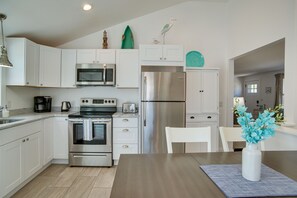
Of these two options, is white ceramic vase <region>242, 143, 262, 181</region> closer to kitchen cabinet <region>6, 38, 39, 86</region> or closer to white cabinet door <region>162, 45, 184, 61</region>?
white cabinet door <region>162, 45, 184, 61</region>

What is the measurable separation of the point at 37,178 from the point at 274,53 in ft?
18.4

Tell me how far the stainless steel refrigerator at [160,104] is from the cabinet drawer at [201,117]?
1.16ft

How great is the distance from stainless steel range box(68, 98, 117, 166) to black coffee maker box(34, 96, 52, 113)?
77 centimetres

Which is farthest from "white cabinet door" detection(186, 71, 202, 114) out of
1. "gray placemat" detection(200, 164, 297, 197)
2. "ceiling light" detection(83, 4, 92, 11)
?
"gray placemat" detection(200, 164, 297, 197)

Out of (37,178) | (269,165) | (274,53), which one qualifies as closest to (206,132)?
(269,165)

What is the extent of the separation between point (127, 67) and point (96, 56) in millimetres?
622

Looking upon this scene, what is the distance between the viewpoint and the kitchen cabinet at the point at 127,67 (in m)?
3.57

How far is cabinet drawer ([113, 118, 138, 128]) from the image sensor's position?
329cm

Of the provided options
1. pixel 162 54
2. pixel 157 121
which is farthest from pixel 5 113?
pixel 162 54

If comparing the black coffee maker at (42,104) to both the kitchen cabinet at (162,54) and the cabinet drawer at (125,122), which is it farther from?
the kitchen cabinet at (162,54)

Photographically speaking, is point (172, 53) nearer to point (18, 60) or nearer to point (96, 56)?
point (96, 56)

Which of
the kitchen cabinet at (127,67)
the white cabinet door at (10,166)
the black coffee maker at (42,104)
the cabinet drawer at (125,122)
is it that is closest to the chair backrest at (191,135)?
the cabinet drawer at (125,122)

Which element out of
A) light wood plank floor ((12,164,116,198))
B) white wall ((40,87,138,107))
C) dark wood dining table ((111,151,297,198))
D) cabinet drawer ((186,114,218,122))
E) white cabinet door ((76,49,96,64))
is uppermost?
white cabinet door ((76,49,96,64))

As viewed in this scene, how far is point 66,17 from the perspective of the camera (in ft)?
9.86
